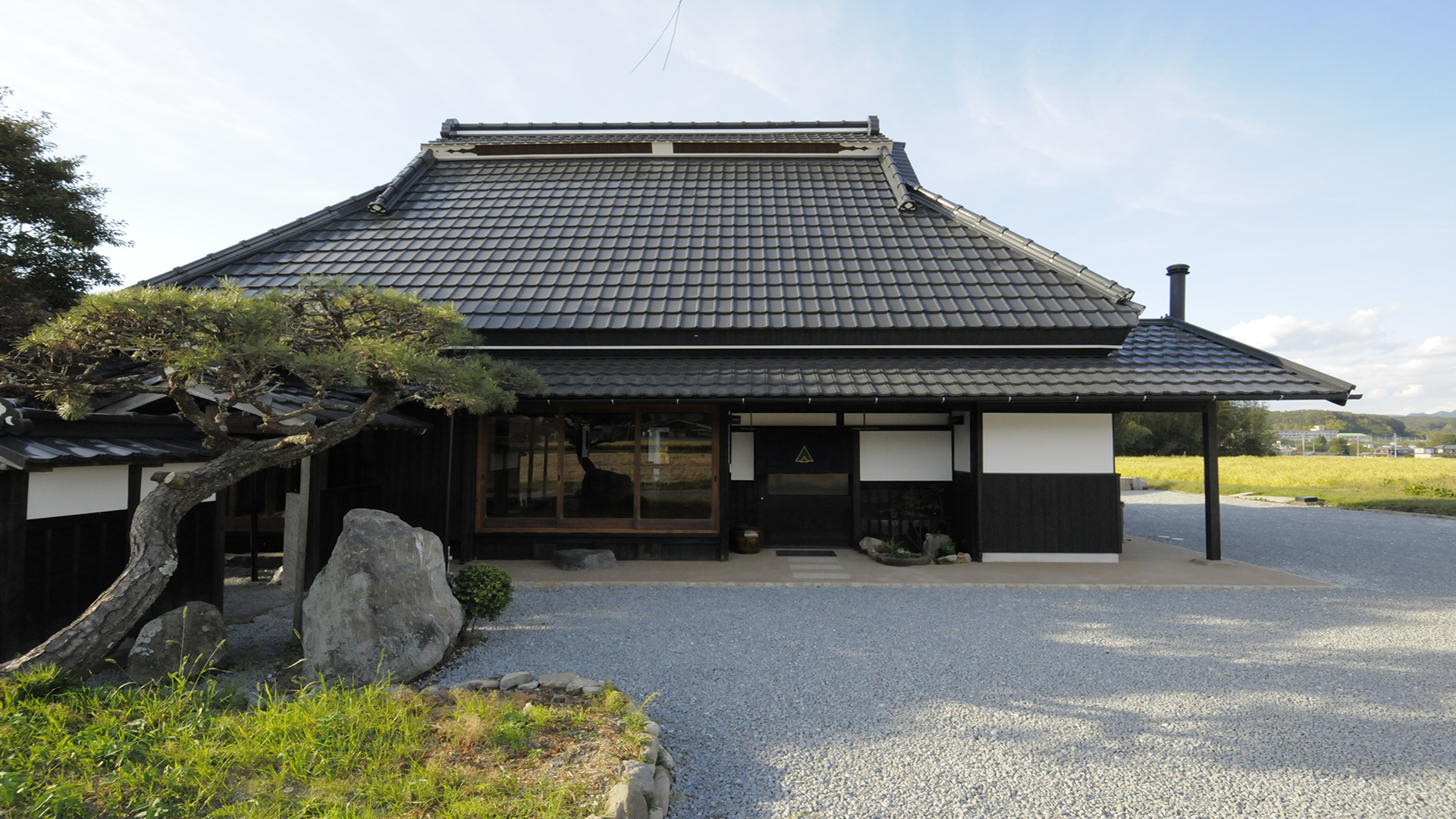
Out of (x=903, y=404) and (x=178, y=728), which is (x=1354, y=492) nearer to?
(x=903, y=404)

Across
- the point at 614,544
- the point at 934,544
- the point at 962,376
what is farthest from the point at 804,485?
the point at 614,544

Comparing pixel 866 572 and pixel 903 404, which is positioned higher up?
pixel 903 404

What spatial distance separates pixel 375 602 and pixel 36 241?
1061 centimetres

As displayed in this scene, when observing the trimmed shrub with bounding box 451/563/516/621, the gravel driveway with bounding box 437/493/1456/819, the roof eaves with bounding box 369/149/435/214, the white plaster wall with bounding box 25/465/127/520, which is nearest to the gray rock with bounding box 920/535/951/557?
the gravel driveway with bounding box 437/493/1456/819

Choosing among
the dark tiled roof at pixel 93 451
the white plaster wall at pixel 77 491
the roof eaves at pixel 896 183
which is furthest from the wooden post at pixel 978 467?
the white plaster wall at pixel 77 491

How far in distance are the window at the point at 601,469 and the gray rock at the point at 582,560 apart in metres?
0.60

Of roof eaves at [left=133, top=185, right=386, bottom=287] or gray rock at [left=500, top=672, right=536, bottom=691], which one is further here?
roof eaves at [left=133, top=185, right=386, bottom=287]

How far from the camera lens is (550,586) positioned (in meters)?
7.02

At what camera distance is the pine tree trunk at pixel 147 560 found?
360 centimetres

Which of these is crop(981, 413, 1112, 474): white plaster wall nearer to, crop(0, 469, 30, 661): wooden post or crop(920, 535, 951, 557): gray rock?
crop(920, 535, 951, 557): gray rock

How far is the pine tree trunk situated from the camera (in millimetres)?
3598

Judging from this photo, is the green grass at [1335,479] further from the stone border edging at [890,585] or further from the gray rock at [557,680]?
the gray rock at [557,680]

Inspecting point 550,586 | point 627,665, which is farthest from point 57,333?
point 550,586

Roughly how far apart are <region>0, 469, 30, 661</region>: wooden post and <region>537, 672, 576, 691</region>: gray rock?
327 centimetres
